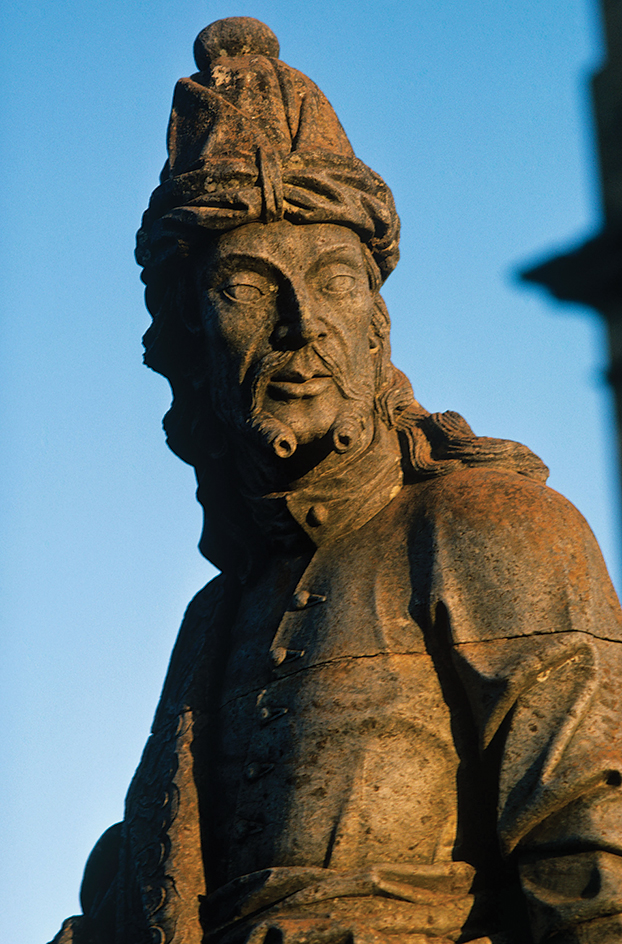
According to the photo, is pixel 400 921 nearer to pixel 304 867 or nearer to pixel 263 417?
pixel 304 867

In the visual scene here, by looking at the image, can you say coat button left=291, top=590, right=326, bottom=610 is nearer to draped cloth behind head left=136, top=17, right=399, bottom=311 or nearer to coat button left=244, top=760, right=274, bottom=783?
coat button left=244, top=760, right=274, bottom=783

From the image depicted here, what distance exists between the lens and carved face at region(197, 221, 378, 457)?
21.2 feet

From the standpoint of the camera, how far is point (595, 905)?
199 inches

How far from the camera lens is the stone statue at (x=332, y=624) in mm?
5449

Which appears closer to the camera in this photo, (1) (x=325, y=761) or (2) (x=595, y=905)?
(2) (x=595, y=905)

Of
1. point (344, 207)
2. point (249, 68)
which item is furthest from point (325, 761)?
point (249, 68)

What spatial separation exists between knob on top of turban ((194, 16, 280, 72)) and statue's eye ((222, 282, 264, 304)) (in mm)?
1353

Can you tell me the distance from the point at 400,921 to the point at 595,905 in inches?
27.8

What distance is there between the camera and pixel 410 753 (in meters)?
5.73

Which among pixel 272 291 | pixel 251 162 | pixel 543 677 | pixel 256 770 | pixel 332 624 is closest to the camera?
pixel 543 677

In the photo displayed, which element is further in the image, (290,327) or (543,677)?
(290,327)

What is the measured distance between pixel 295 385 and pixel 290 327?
0.26m

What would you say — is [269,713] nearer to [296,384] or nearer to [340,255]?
[296,384]

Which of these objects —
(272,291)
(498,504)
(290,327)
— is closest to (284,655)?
(498,504)
